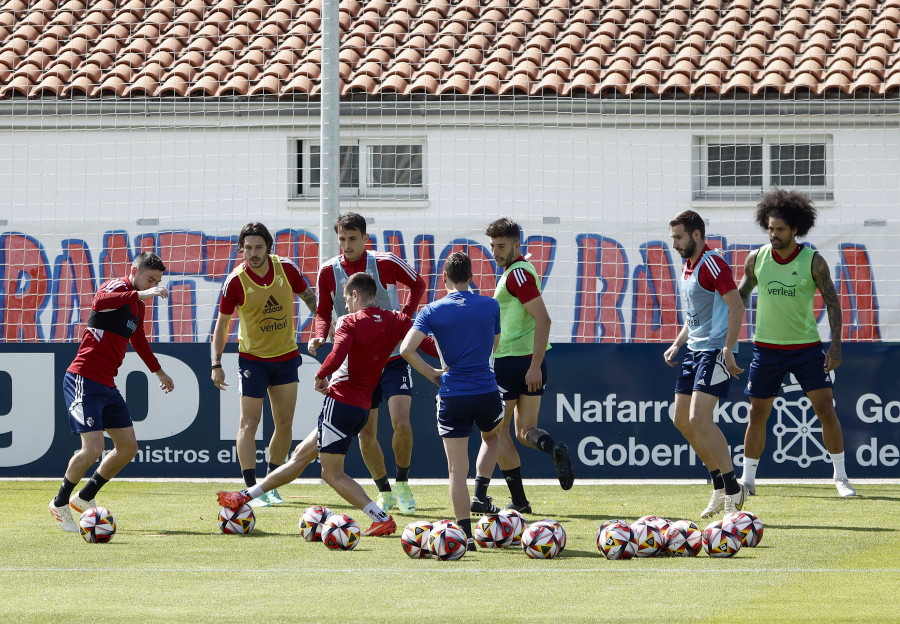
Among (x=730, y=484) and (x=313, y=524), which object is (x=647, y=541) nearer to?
(x=730, y=484)

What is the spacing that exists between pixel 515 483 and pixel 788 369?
2321 mm

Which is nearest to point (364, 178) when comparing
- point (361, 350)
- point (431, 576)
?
point (361, 350)

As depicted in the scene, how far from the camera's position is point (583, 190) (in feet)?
46.0

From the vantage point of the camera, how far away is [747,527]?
713cm

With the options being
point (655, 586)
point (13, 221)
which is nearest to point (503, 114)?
point (13, 221)

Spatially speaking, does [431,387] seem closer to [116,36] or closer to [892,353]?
[892,353]

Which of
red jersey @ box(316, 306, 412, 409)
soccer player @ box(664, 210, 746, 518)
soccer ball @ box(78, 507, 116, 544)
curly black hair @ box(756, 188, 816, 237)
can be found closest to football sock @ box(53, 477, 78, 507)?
soccer ball @ box(78, 507, 116, 544)

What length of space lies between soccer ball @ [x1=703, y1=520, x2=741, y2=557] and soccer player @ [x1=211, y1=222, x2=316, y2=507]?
3609mm

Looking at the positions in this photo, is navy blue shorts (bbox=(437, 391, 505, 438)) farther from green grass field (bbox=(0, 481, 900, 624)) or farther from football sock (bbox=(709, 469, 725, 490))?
football sock (bbox=(709, 469, 725, 490))

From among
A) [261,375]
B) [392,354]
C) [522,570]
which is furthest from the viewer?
[261,375]

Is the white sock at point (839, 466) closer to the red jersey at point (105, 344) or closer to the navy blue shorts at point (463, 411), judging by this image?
the navy blue shorts at point (463, 411)

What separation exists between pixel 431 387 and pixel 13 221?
5.52 m

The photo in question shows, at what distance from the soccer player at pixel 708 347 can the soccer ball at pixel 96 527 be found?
3.63m

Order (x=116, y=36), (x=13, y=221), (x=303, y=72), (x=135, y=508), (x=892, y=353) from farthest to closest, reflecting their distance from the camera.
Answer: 1. (x=116, y=36)
2. (x=303, y=72)
3. (x=13, y=221)
4. (x=892, y=353)
5. (x=135, y=508)
